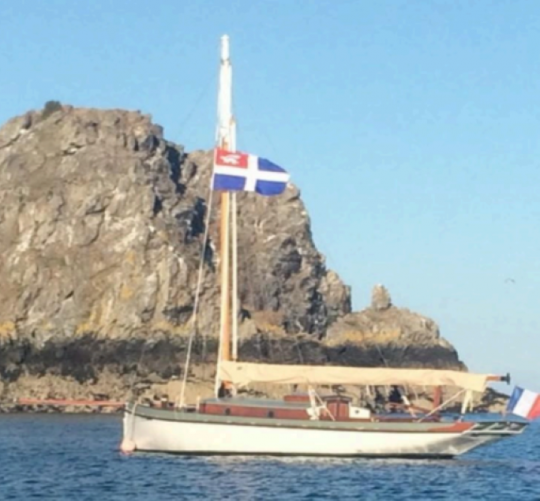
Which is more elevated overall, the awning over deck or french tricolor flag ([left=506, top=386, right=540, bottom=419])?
the awning over deck

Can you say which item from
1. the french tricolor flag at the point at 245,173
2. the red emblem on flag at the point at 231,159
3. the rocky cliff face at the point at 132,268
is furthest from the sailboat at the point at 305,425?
the rocky cliff face at the point at 132,268

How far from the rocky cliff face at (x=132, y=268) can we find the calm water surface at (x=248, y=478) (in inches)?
2321

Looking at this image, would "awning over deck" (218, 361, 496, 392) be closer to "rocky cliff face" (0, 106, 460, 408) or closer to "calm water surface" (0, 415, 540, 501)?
"calm water surface" (0, 415, 540, 501)

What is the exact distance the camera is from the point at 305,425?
5488 cm

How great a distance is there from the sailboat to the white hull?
0.13 feet

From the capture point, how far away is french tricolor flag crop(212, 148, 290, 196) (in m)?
60.8

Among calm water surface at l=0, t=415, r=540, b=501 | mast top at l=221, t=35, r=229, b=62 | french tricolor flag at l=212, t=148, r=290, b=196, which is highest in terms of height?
mast top at l=221, t=35, r=229, b=62

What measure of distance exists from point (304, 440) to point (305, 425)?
2.18ft

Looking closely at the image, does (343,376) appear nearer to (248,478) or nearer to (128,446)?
(128,446)

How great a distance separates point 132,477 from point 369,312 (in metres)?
105

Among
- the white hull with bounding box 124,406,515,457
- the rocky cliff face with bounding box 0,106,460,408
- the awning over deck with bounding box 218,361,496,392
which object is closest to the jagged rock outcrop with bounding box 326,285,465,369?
the rocky cliff face with bounding box 0,106,460,408

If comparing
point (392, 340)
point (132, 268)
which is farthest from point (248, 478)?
point (392, 340)

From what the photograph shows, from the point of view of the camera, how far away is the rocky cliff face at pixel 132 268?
125 m

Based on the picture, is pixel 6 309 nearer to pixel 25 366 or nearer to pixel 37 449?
pixel 25 366
